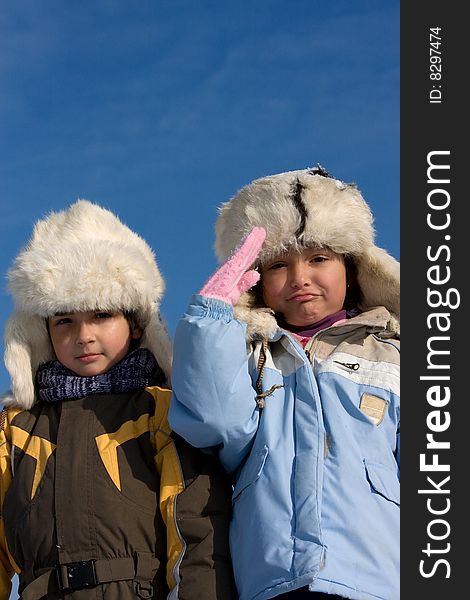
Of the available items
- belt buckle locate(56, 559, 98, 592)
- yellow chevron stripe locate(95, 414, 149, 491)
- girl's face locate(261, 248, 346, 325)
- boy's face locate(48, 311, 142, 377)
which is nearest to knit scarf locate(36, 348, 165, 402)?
boy's face locate(48, 311, 142, 377)

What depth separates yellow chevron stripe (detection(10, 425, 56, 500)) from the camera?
343cm

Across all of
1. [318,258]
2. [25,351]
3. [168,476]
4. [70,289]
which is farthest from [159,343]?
[318,258]

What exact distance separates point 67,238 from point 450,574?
2168 millimetres

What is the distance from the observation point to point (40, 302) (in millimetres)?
3783

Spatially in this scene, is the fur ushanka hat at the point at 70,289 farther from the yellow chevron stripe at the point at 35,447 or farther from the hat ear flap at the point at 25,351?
the yellow chevron stripe at the point at 35,447

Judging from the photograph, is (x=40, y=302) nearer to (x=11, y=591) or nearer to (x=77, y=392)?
(x=77, y=392)

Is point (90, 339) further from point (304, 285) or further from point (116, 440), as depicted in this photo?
point (304, 285)

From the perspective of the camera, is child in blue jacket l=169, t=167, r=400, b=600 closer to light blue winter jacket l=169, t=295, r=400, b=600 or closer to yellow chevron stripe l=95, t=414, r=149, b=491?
light blue winter jacket l=169, t=295, r=400, b=600

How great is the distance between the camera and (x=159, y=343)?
3816 mm

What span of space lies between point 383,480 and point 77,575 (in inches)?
45.6

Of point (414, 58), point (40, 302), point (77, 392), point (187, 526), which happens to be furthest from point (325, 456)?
point (414, 58)

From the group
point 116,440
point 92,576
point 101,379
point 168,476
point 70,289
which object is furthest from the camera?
point 70,289

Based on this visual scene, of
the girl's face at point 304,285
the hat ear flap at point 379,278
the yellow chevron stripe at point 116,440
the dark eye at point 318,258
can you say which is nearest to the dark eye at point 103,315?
the yellow chevron stripe at point 116,440

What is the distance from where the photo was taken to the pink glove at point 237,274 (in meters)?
3.44
